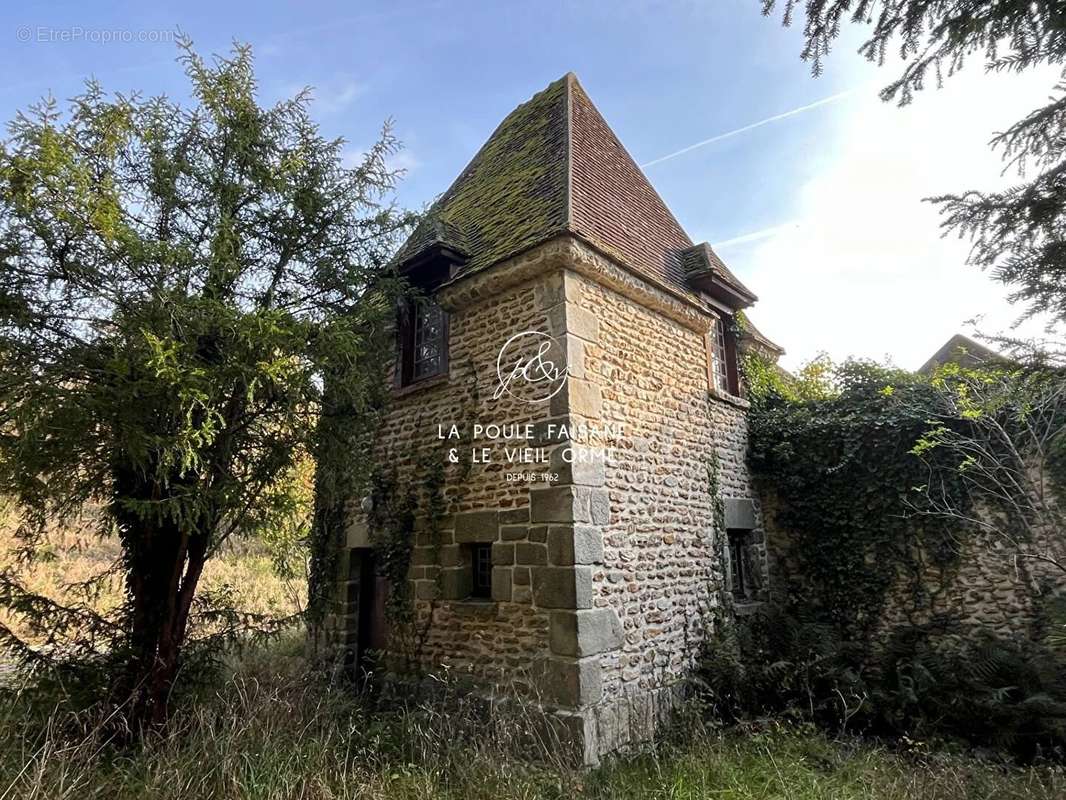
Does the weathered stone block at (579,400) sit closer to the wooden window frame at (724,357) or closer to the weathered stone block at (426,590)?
the weathered stone block at (426,590)

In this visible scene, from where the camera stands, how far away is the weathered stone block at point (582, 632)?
500cm

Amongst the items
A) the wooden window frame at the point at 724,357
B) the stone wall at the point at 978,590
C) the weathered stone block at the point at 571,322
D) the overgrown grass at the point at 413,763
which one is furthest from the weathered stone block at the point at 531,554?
the stone wall at the point at 978,590

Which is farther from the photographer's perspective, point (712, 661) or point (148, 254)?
point (712, 661)

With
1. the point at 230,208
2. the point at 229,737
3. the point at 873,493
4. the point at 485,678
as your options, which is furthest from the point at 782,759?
the point at 230,208

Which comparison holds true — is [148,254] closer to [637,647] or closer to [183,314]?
[183,314]

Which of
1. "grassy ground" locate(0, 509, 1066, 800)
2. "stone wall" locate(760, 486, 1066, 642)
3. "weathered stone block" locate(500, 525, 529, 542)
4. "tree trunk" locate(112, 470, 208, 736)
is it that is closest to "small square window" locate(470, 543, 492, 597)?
"weathered stone block" locate(500, 525, 529, 542)

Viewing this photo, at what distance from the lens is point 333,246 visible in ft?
18.3

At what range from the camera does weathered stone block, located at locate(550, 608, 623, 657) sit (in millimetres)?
5000

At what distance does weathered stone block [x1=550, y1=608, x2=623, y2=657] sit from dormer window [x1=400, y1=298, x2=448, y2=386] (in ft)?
11.2

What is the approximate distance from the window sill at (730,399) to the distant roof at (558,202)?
156 cm

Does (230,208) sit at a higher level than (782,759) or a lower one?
higher

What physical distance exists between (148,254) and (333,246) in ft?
5.75

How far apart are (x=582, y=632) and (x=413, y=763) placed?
176 cm

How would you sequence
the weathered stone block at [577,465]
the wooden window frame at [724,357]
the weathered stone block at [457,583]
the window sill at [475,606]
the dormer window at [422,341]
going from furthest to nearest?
1. the wooden window frame at [724,357]
2. the dormer window at [422,341]
3. the weathered stone block at [457,583]
4. the window sill at [475,606]
5. the weathered stone block at [577,465]
